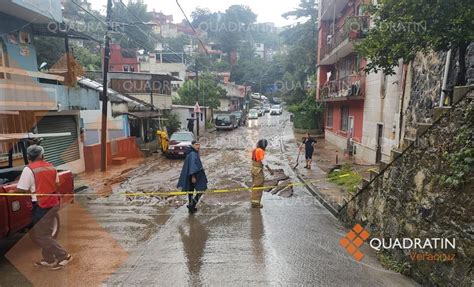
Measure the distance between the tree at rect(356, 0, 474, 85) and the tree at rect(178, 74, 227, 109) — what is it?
29483 mm

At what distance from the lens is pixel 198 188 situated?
25.1ft

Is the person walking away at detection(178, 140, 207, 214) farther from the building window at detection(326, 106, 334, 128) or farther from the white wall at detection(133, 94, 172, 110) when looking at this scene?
the white wall at detection(133, 94, 172, 110)

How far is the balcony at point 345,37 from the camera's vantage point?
14655 millimetres

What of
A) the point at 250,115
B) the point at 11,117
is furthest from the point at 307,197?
the point at 250,115

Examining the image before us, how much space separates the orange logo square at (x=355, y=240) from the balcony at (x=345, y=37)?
8344 mm

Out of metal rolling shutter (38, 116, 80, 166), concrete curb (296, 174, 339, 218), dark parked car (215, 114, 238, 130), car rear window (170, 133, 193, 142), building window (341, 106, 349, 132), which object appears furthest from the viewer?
dark parked car (215, 114, 238, 130)

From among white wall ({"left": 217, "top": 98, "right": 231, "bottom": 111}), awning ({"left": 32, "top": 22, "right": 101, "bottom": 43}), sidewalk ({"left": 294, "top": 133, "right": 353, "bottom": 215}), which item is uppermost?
awning ({"left": 32, "top": 22, "right": 101, "bottom": 43})

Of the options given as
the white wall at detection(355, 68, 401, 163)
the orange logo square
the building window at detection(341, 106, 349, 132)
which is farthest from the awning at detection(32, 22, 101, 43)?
the building window at detection(341, 106, 349, 132)

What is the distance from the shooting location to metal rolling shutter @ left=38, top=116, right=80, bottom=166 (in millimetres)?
12430

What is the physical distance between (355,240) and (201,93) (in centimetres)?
3134

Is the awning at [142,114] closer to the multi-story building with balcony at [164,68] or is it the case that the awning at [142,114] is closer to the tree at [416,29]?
the tree at [416,29]

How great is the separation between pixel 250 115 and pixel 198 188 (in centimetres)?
4186

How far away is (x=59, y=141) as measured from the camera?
13.2 m

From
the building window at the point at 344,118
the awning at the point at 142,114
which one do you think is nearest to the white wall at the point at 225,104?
the awning at the point at 142,114
